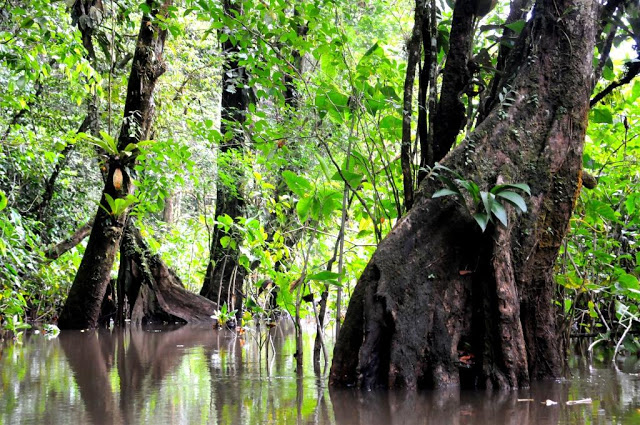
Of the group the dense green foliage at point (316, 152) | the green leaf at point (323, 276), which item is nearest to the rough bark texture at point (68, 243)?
the dense green foliage at point (316, 152)

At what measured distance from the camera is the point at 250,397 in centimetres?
355

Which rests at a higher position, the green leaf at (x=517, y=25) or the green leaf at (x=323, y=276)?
the green leaf at (x=517, y=25)

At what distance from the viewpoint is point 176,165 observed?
8.34m

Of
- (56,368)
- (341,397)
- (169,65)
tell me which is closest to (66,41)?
(56,368)

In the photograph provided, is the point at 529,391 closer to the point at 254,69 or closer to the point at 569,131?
the point at 569,131

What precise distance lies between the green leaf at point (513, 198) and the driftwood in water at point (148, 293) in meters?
8.41

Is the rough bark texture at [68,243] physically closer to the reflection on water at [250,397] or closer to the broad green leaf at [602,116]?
the reflection on water at [250,397]

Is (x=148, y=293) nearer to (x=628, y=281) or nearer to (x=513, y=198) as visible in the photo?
(x=628, y=281)

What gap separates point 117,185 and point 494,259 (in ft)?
21.8

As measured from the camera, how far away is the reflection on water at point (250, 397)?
292 cm

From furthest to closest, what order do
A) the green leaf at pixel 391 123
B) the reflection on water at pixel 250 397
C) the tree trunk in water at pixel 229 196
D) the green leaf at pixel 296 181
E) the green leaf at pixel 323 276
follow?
the tree trunk in water at pixel 229 196
the green leaf at pixel 391 123
the green leaf at pixel 296 181
the green leaf at pixel 323 276
the reflection on water at pixel 250 397

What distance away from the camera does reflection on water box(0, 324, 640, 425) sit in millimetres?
2920

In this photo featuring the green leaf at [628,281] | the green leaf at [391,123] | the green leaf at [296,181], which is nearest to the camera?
the green leaf at [628,281]

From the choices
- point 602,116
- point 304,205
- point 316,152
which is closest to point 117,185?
point 316,152
